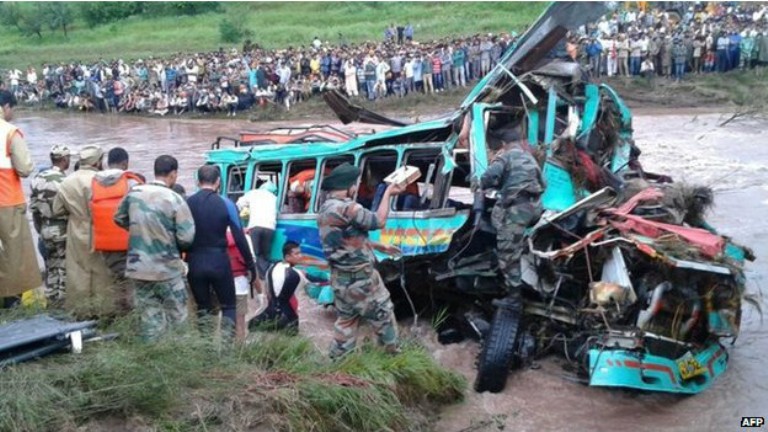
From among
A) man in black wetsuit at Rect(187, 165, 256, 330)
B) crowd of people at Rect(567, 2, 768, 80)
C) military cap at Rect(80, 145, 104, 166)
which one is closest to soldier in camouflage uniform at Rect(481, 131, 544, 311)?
man in black wetsuit at Rect(187, 165, 256, 330)

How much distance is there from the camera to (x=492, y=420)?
6.51 m

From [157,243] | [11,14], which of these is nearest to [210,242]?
[157,243]

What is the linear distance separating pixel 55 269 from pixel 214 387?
2.53 m

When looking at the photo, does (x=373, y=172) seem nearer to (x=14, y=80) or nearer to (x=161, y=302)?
(x=161, y=302)

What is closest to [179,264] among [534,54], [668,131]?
[534,54]

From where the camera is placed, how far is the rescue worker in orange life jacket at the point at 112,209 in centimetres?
604

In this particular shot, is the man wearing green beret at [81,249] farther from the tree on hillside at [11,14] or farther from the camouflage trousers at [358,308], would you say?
the tree on hillside at [11,14]

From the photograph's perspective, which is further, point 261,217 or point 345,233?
point 261,217

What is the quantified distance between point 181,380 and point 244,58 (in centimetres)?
2894

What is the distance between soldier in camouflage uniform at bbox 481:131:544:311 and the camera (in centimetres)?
716

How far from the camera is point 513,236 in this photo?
7168mm

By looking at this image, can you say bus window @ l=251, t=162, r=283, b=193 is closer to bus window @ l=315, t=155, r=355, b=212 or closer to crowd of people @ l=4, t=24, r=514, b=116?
bus window @ l=315, t=155, r=355, b=212

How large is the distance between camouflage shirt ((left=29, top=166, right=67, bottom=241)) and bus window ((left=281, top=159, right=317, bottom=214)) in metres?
2.71

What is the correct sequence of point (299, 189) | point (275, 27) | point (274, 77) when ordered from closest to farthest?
point (299, 189)
point (274, 77)
point (275, 27)
